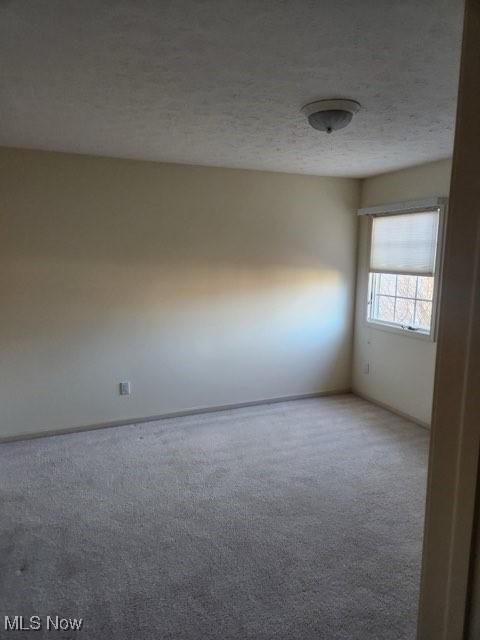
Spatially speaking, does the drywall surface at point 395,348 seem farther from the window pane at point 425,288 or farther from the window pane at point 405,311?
the window pane at point 425,288

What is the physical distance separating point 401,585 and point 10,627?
67.6 inches

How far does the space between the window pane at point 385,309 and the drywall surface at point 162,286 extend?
0.37 metres

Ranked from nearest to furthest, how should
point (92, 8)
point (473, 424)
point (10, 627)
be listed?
1. point (473, 424)
2. point (92, 8)
3. point (10, 627)

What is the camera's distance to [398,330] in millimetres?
4199

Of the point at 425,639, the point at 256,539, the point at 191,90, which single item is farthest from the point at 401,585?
the point at 191,90

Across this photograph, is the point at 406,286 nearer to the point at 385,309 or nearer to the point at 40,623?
the point at 385,309

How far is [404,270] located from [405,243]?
0.82 ft

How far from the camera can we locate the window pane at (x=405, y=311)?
413 cm

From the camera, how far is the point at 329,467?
3197 millimetres

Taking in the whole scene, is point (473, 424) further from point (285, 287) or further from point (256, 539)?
point (285, 287)

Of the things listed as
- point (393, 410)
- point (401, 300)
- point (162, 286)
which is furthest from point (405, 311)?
point (162, 286)

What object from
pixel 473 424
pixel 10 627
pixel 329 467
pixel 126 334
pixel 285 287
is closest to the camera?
pixel 473 424

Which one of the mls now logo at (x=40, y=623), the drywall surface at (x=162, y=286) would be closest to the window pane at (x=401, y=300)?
the drywall surface at (x=162, y=286)

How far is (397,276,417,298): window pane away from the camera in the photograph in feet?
13.4
